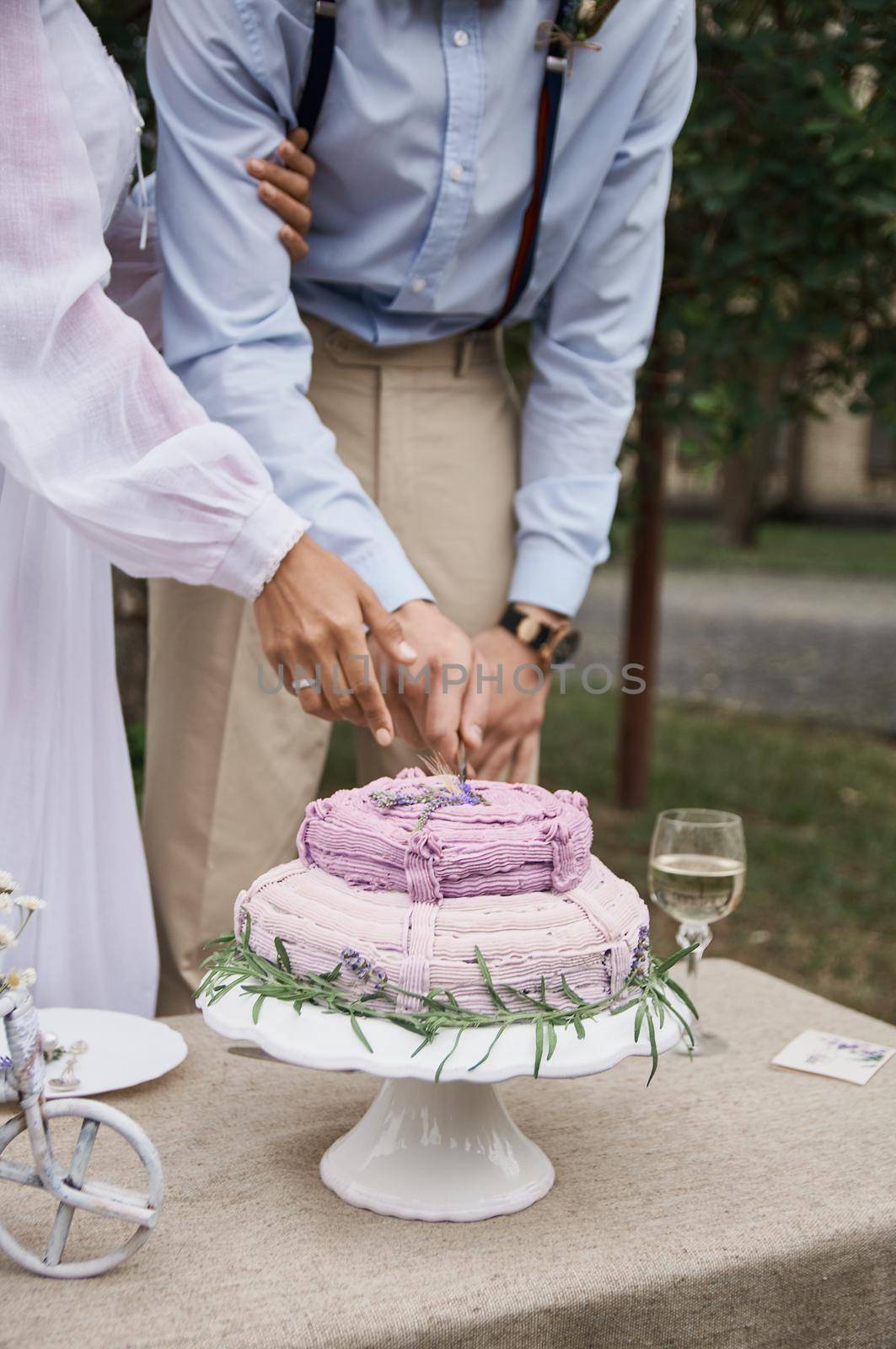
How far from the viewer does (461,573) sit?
1.95 metres

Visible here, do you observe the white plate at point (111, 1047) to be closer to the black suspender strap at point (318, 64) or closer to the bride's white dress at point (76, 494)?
the bride's white dress at point (76, 494)

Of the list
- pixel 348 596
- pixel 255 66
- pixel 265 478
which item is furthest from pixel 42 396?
pixel 255 66

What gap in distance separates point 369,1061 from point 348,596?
630mm

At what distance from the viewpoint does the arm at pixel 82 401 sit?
1375 millimetres

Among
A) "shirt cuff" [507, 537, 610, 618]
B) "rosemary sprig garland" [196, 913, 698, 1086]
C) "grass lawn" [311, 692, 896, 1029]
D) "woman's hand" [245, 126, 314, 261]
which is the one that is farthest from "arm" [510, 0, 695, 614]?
"grass lawn" [311, 692, 896, 1029]

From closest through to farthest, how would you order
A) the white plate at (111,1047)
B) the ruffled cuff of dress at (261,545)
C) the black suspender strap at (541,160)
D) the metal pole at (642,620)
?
the white plate at (111,1047), the ruffled cuff of dress at (261,545), the black suspender strap at (541,160), the metal pole at (642,620)

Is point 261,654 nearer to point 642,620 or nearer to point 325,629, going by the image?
point 325,629

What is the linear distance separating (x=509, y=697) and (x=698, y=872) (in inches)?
16.4

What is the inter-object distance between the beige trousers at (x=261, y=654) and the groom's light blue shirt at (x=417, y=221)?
62 mm

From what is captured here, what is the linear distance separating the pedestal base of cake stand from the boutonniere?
1263 millimetres

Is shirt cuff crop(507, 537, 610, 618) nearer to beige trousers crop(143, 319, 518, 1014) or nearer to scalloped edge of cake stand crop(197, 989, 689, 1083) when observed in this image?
beige trousers crop(143, 319, 518, 1014)

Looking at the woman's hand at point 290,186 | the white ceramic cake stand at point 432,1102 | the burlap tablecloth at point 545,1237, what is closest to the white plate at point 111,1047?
the burlap tablecloth at point 545,1237

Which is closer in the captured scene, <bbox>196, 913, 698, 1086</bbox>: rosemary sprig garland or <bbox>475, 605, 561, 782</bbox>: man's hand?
<bbox>196, 913, 698, 1086</bbox>: rosemary sprig garland

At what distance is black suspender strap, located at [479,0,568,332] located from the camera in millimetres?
1736
